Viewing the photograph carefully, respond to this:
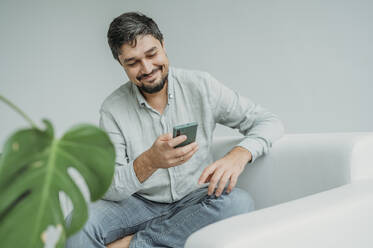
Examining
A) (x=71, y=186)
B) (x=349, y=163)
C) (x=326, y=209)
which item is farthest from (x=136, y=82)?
(x=71, y=186)

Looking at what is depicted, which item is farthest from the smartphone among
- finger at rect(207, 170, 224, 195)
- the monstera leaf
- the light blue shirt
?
the monstera leaf

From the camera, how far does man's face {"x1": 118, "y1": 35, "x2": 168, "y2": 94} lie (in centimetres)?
158

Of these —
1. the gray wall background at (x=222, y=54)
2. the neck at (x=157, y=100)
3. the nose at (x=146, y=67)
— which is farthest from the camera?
the gray wall background at (x=222, y=54)

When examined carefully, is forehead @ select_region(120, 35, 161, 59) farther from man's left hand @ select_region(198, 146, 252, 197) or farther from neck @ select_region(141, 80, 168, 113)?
man's left hand @ select_region(198, 146, 252, 197)

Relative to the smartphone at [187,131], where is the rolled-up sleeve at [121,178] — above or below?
below

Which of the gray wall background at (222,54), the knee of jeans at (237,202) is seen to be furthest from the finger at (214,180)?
the gray wall background at (222,54)

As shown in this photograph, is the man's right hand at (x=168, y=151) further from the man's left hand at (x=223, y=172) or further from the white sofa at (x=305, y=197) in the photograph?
the white sofa at (x=305, y=197)

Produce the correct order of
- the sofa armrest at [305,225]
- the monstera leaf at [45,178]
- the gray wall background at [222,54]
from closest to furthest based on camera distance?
the monstera leaf at [45,178] → the sofa armrest at [305,225] → the gray wall background at [222,54]

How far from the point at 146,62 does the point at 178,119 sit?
9.7 inches

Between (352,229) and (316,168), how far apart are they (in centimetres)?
53

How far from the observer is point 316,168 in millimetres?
1418

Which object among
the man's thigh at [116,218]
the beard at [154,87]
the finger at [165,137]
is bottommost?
the man's thigh at [116,218]

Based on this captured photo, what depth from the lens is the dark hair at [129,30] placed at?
5.16 ft

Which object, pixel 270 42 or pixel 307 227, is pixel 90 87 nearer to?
pixel 270 42
